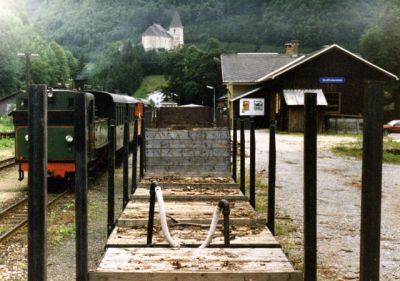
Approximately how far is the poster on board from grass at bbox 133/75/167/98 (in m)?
73.9

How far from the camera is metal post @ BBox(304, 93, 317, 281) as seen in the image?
3.86 meters

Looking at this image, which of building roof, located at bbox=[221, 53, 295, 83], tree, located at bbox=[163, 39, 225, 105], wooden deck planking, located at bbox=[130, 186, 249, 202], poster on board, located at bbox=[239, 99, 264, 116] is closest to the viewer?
wooden deck planking, located at bbox=[130, 186, 249, 202]

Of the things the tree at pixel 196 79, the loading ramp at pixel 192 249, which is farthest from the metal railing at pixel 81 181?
the tree at pixel 196 79

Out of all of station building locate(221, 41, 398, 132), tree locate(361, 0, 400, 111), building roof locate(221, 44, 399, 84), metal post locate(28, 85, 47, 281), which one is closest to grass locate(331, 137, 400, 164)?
station building locate(221, 41, 398, 132)

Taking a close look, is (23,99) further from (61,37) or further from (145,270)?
(61,37)

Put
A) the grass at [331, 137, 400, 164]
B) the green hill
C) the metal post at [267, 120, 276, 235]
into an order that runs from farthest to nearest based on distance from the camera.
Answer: the green hill
the grass at [331, 137, 400, 164]
the metal post at [267, 120, 276, 235]

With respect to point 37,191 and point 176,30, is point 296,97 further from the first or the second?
point 176,30

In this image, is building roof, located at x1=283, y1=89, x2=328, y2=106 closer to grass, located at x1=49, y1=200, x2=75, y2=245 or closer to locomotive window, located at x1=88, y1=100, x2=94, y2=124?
locomotive window, located at x1=88, y1=100, x2=94, y2=124

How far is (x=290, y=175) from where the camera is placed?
16219 mm

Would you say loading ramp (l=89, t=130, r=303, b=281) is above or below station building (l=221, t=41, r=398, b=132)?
below

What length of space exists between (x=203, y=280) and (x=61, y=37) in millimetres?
168165

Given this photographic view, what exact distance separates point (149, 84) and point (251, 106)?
83284 millimetres

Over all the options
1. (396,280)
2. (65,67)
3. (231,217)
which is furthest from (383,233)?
(65,67)

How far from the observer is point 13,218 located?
409 inches
